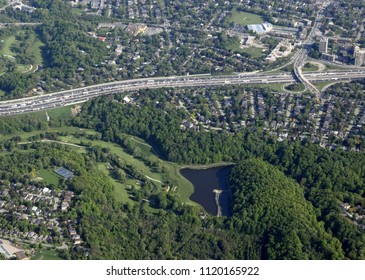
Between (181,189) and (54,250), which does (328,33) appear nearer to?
(181,189)

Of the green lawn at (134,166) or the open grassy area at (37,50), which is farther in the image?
the open grassy area at (37,50)

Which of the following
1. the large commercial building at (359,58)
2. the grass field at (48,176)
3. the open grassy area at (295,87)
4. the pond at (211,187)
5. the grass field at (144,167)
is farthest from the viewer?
the large commercial building at (359,58)

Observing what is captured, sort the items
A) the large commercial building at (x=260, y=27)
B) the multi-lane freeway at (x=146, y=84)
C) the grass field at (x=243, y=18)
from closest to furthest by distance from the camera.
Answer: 1. the multi-lane freeway at (x=146, y=84)
2. the large commercial building at (x=260, y=27)
3. the grass field at (x=243, y=18)

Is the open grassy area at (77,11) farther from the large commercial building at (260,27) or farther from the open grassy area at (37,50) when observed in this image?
the large commercial building at (260,27)

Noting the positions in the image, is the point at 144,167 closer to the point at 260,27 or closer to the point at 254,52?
the point at 254,52

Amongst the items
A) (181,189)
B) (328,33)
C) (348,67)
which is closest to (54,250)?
(181,189)

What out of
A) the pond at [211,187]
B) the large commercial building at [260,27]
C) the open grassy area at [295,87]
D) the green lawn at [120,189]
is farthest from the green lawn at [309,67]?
the green lawn at [120,189]
